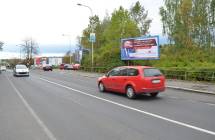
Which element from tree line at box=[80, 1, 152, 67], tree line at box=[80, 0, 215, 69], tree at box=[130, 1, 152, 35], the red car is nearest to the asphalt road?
the red car

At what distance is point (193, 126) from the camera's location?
8023 millimetres

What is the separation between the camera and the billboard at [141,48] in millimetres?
30844

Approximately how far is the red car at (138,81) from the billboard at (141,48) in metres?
15.9

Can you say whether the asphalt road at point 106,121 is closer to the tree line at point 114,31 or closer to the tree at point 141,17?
the tree line at point 114,31

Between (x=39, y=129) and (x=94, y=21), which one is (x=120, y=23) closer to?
(x=94, y=21)

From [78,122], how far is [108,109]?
2439 millimetres

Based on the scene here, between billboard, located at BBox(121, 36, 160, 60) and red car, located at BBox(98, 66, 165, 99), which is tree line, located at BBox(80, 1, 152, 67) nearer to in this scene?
billboard, located at BBox(121, 36, 160, 60)

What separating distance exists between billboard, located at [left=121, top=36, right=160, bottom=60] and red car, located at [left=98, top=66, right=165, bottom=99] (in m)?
15.9

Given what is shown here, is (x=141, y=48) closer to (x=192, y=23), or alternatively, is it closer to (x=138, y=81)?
(x=138, y=81)

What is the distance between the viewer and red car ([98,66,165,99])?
45.7 feet

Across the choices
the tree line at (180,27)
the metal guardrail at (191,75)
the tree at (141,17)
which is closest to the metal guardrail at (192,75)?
the metal guardrail at (191,75)

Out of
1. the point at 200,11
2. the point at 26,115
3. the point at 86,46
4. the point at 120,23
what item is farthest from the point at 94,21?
the point at 26,115

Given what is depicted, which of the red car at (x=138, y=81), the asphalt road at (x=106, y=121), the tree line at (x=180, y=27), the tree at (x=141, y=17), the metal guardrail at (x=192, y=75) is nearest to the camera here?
the asphalt road at (x=106, y=121)

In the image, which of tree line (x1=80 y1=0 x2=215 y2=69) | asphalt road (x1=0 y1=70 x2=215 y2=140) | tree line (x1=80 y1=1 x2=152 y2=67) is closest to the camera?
asphalt road (x1=0 y1=70 x2=215 y2=140)
